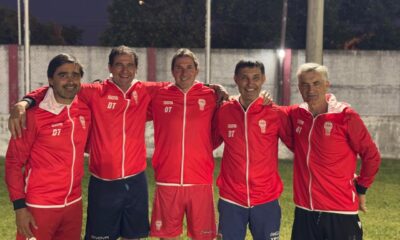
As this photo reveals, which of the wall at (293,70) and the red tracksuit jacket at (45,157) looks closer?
the red tracksuit jacket at (45,157)

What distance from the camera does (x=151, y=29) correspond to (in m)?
31.8

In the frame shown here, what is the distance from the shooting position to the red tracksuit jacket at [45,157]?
4.27 m

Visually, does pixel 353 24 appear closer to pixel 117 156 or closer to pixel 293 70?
pixel 293 70

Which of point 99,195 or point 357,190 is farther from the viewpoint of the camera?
point 99,195

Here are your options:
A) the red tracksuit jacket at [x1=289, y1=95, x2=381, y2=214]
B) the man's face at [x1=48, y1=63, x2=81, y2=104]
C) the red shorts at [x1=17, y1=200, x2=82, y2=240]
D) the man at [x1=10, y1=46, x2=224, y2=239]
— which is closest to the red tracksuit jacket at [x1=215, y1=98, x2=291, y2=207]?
the red tracksuit jacket at [x1=289, y1=95, x2=381, y2=214]

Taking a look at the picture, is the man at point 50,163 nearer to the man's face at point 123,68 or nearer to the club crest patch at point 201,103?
the man's face at point 123,68

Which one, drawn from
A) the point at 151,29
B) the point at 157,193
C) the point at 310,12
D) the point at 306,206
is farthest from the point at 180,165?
the point at 151,29

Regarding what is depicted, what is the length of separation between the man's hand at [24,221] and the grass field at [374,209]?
2.92 m

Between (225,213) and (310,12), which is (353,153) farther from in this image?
(310,12)

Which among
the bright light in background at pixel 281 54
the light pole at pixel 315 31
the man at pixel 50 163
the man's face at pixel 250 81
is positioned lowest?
the man at pixel 50 163

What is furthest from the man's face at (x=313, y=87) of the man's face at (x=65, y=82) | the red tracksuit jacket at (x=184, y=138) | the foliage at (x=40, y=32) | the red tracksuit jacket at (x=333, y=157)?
the foliage at (x=40, y=32)

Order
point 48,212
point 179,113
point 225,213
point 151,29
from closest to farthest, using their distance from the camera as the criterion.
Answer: point 48,212
point 225,213
point 179,113
point 151,29

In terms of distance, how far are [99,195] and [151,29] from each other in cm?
2760

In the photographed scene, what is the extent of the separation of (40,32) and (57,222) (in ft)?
131
